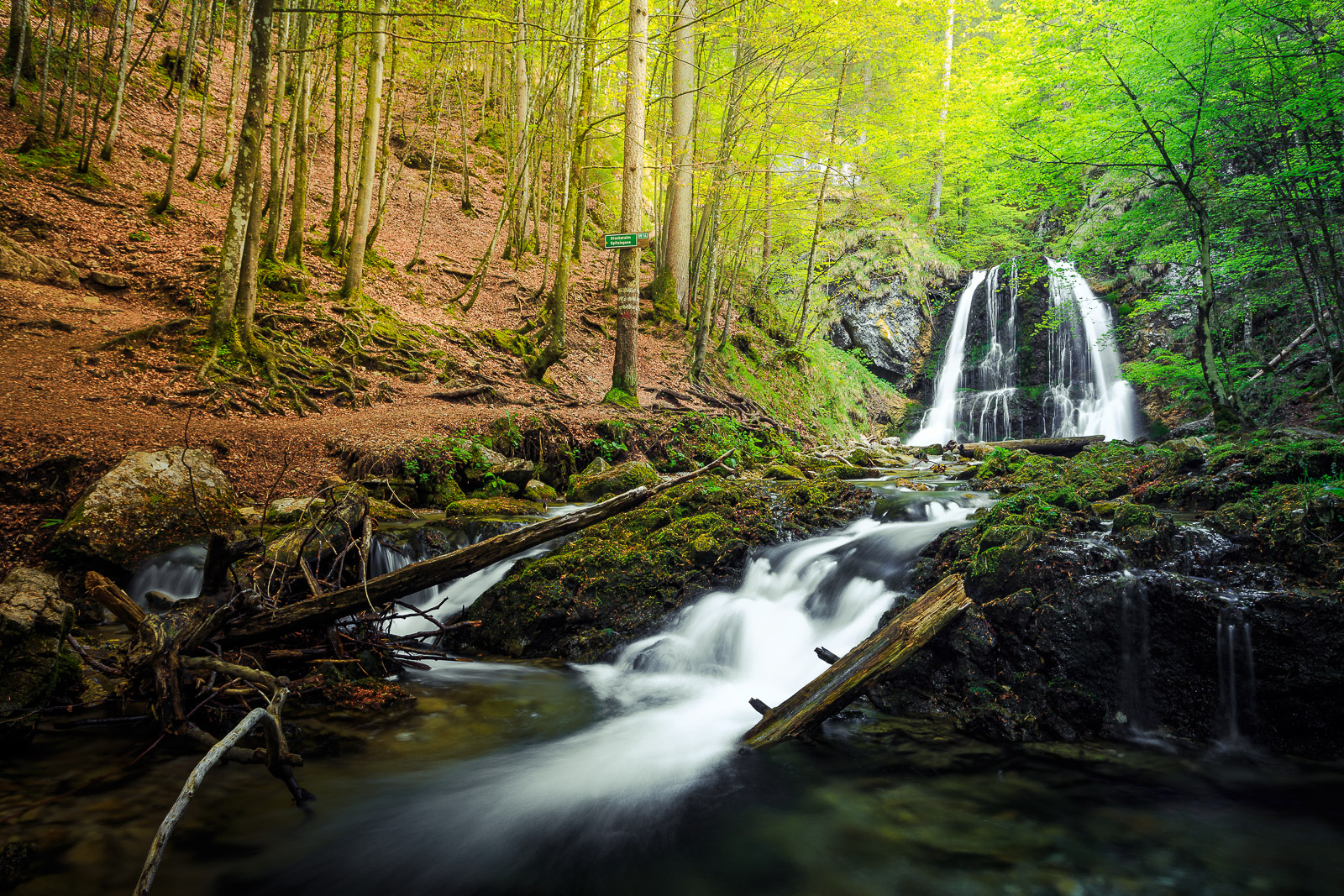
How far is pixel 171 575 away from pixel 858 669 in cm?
619

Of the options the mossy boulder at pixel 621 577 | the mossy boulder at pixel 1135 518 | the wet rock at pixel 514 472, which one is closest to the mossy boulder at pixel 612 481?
the wet rock at pixel 514 472

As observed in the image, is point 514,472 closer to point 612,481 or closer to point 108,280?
point 612,481

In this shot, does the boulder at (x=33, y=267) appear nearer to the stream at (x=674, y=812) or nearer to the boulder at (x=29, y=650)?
the boulder at (x=29, y=650)

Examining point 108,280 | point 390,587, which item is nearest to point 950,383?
point 390,587

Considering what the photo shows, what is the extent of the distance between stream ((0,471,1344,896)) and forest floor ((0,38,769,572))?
65.5 inches

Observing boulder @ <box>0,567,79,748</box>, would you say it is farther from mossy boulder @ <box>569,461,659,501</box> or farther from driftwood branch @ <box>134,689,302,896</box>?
mossy boulder @ <box>569,461,659,501</box>

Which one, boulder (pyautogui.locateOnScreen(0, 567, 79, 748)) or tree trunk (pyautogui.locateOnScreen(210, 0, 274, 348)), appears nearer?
boulder (pyautogui.locateOnScreen(0, 567, 79, 748))

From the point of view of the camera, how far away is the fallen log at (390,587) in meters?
3.56

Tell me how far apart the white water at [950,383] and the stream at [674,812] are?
1724cm

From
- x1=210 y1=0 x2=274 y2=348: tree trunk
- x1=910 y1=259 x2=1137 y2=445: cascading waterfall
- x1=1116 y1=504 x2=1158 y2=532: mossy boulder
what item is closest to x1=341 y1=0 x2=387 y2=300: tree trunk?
x1=210 y1=0 x2=274 y2=348: tree trunk

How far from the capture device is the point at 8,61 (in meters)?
11.8

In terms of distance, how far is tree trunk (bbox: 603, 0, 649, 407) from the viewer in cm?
915

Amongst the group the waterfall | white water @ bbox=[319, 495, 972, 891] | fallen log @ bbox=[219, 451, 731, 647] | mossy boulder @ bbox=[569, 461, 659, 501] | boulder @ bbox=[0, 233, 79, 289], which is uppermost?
the waterfall

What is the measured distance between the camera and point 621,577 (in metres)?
5.79
